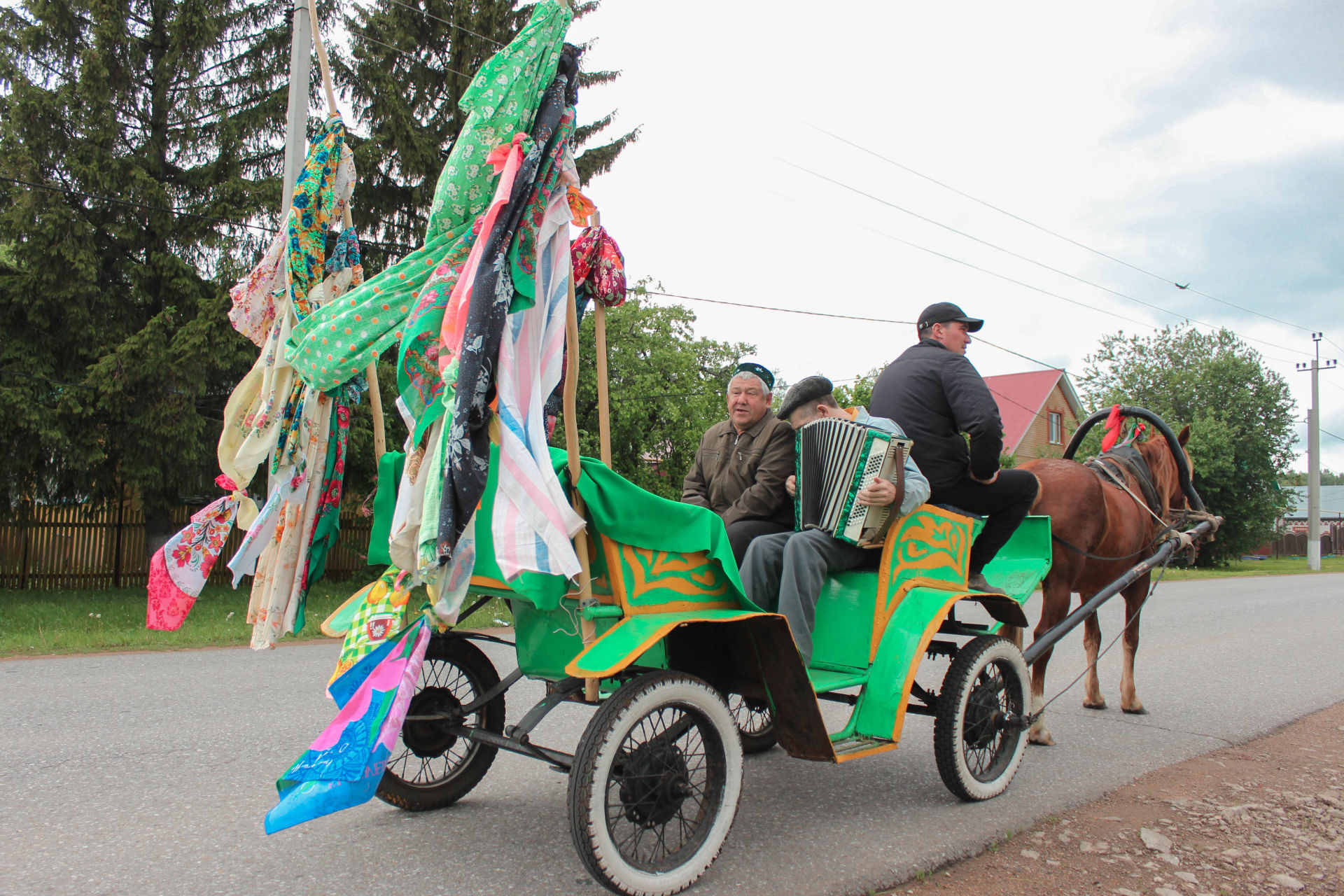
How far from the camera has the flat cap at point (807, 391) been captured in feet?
15.4

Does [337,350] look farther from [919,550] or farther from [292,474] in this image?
[919,550]

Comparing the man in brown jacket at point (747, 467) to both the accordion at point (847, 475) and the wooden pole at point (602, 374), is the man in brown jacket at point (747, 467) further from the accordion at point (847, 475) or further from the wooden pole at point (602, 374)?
the wooden pole at point (602, 374)

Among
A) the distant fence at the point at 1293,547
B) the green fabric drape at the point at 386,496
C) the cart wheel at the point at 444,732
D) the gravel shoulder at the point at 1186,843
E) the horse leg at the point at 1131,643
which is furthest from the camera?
the distant fence at the point at 1293,547

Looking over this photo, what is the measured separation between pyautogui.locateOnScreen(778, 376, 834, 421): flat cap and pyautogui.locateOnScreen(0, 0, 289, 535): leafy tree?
11.0 m

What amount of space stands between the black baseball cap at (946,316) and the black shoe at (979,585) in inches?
52.5

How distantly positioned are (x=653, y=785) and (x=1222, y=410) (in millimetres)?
36867

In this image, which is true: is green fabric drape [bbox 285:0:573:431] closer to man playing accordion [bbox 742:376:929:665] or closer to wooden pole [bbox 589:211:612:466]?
wooden pole [bbox 589:211:612:466]

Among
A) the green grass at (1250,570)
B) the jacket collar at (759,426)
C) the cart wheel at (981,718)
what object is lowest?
the green grass at (1250,570)

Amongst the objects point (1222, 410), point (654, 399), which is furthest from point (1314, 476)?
point (654, 399)

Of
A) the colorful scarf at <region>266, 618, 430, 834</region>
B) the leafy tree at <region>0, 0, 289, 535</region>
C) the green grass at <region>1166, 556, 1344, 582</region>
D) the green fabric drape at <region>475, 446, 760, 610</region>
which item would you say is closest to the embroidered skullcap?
the green fabric drape at <region>475, 446, 760, 610</region>

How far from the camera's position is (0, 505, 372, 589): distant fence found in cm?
1498

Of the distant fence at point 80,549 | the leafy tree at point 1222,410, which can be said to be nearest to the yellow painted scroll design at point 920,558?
the distant fence at point 80,549

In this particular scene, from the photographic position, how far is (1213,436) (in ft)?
97.7

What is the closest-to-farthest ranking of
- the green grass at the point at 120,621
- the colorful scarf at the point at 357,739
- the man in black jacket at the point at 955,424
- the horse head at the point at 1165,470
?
the colorful scarf at the point at 357,739 → the man in black jacket at the point at 955,424 → the horse head at the point at 1165,470 → the green grass at the point at 120,621
